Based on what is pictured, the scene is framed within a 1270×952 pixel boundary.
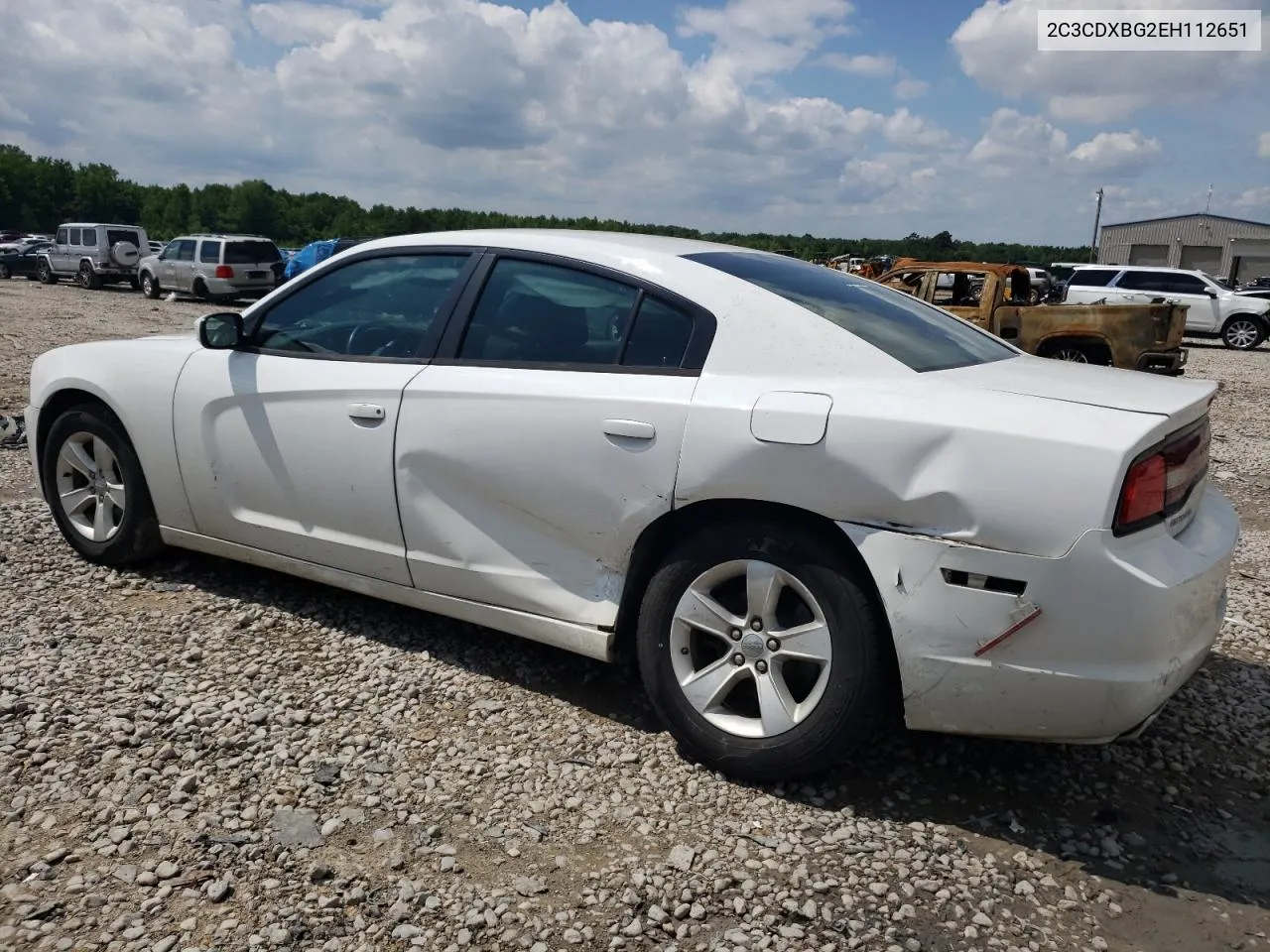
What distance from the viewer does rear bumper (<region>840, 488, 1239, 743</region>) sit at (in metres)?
2.39

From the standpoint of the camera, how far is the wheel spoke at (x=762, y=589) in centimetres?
277

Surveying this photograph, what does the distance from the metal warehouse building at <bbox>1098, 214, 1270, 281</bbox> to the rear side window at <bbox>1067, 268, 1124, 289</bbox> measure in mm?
38902

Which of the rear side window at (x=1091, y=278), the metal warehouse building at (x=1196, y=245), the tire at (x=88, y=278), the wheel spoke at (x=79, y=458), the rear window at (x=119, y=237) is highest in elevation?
the metal warehouse building at (x=1196, y=245)

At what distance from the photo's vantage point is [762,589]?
279 cm

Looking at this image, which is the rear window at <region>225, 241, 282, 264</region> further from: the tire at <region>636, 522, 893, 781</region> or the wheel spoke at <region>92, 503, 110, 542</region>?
the tire at <region>636, 522, 893, 781</region>

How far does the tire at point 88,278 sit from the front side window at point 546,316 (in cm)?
2974

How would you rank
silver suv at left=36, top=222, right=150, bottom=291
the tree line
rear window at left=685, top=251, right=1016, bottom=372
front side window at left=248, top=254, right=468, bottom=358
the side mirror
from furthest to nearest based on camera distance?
1. the tree line
2. silver suv at left=36, top=222, right=150, bottom=291
3. the side mirror
4. front side window at left=248, top=254, right=468, bottom=358
5. rear window at left=685, top=251, right=1016, bottom=372

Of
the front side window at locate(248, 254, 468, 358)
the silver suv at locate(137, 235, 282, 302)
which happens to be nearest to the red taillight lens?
the front side window at locate(248, 254, 468, 358)

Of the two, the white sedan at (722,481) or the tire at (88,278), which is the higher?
the tire at (88,278)

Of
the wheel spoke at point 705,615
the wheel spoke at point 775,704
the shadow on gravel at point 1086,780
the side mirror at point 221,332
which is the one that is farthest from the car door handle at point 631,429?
the side mirror at point 221,332

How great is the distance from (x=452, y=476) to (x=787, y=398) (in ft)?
3.96

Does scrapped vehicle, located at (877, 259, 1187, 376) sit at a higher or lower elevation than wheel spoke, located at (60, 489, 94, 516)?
higher

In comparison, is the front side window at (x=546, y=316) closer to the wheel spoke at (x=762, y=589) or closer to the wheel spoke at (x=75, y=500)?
the wheel spoke at (x=762, y=589)

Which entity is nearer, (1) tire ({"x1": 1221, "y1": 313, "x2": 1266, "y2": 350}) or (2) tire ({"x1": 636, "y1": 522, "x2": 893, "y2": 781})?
(2) tire ({"x1": 636, "y1": 522, "x2": 893, "y2": 781})
